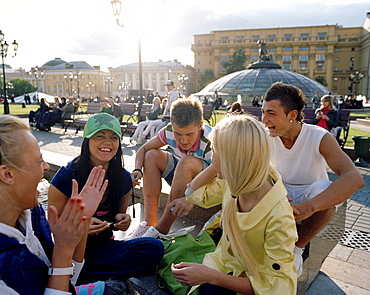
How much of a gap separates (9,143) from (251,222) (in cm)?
118

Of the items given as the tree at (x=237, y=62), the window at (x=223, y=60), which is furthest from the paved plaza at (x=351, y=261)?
the window at (x=223, y=60)

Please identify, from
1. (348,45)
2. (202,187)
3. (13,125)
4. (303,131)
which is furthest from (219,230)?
(348,45)

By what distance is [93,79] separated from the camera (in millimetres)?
93750

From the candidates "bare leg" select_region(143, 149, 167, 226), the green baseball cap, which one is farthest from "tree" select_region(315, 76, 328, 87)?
the green baseball cap

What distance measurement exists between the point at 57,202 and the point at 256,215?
55.3 inches

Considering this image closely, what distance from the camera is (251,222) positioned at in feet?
5.00

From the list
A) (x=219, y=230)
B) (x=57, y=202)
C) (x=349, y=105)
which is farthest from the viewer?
(x=349, y=105)

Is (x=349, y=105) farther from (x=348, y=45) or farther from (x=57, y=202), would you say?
(x=348, y=45)

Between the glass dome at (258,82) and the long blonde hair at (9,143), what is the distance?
105 feet

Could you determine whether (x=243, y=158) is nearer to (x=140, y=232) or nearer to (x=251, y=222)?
(x=251, y=222)

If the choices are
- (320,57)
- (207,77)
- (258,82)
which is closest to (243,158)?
(258,82)

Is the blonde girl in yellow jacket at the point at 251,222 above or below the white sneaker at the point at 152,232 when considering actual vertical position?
above

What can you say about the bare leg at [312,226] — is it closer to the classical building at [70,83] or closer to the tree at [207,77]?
the tree at [207,77]

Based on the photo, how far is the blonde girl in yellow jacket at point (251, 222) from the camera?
1.43m
